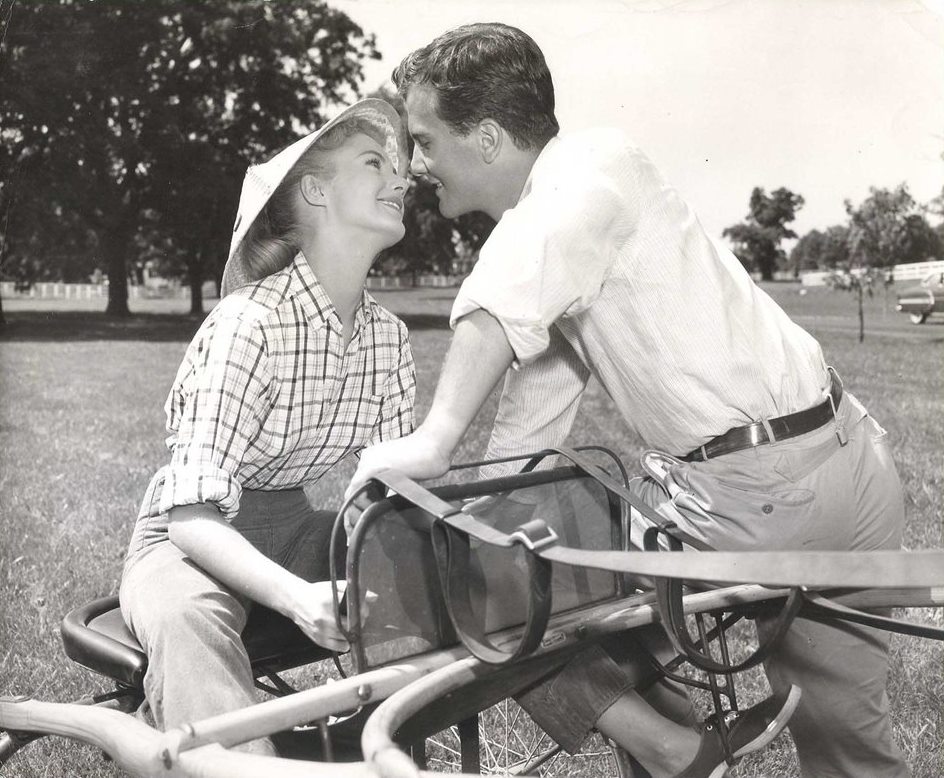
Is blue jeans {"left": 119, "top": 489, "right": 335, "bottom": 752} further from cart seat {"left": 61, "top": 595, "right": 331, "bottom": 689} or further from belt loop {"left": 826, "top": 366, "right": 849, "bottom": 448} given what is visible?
belt loop {"left": 826, "top": 366, "right": 849, "bottom": 448}

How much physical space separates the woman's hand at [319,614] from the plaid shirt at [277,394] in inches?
12.7

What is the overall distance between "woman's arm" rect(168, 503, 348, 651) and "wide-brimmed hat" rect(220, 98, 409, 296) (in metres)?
0.76

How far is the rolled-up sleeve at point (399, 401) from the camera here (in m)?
2.68

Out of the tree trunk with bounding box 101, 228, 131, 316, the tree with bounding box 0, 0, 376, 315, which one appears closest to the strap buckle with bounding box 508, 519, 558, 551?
the tree with bounding box 0, 0, 376, 315

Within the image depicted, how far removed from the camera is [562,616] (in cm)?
201

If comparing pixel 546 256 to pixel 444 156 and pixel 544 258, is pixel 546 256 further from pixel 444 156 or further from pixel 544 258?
pixel 444 156

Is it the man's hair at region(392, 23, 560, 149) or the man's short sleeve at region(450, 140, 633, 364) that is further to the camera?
the man's hair at region(392, 23, 560, 149)

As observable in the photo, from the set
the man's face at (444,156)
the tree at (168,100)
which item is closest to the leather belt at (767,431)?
the man's face at (444,156)

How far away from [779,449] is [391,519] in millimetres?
820

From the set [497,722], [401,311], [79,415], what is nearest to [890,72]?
[497,722]

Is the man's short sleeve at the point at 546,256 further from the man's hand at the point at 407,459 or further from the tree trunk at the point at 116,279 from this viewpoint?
the tree trunk at the point at 116,279

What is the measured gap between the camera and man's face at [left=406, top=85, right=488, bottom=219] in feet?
7.47

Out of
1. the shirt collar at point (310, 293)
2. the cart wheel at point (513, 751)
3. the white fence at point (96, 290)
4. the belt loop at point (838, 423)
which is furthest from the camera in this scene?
the white fence at point (96, 290)

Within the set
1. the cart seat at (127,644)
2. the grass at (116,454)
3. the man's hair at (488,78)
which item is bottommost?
the grass at (116,454)
